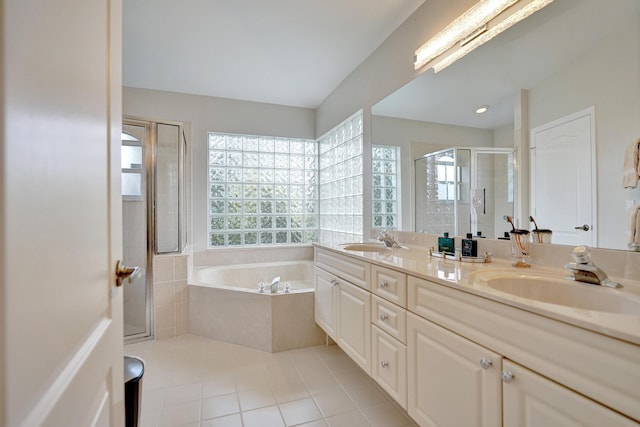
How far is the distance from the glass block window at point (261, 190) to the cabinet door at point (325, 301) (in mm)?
1521

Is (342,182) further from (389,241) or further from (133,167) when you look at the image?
(133,167)

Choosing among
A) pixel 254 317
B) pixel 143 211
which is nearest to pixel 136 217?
pixel 143 211

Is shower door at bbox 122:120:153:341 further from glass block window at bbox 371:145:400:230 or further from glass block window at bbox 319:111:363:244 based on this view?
glass block window at bbox 371:145:400:230

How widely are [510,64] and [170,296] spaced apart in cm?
310

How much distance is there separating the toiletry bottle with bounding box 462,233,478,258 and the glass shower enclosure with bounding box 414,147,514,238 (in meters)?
0.11

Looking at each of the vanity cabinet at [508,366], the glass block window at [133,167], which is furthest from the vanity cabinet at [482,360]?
the glass block window at [133,167]

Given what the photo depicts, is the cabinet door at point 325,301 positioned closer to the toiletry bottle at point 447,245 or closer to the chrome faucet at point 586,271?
the toiletry bottle at point 447,245

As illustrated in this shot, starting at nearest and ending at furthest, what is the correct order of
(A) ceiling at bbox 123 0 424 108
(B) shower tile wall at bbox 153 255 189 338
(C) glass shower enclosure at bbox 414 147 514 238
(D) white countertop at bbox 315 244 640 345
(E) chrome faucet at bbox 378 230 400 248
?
1. (D) white countertop at bbox 315 244 640 345
2. (C) glass shower enclosure at bbox 414 147 514 238
3. (A) ceiling at bbox 123 0 424 108
4. (E) chrome faucet at bbox 378 230 400 248
5. (B) shower tile wall at bbox 153 255 189 338

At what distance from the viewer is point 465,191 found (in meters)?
1.82

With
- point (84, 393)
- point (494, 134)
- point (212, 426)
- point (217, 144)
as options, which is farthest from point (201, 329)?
point (494, 134)

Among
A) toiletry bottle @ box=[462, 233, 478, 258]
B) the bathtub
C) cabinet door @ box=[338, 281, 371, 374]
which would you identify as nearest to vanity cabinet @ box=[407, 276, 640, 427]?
cabinet door @ box=[338, 281, 371, 374]

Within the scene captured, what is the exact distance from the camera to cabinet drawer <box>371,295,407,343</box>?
138 cm

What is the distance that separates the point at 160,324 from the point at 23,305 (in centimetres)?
274

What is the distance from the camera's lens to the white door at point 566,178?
121cm
